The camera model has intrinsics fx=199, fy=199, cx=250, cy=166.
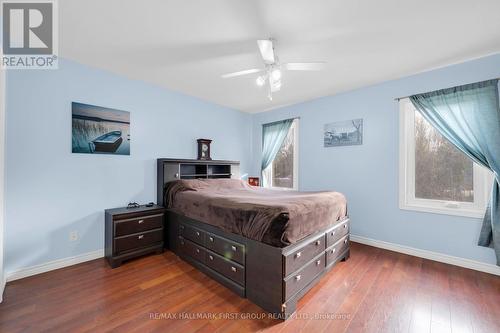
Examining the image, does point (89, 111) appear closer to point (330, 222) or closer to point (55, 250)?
point (55, 250)

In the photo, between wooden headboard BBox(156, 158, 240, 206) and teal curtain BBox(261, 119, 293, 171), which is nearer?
wooden headboard BBox(156, 158, 240, 206)

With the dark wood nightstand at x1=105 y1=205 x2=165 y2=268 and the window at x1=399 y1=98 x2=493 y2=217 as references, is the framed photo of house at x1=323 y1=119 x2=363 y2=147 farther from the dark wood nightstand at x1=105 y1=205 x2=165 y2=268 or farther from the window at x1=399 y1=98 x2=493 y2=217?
the dark wood nightstand at x1=105 y1=205 x2=165 y2=268

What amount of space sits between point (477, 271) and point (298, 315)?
248 cm

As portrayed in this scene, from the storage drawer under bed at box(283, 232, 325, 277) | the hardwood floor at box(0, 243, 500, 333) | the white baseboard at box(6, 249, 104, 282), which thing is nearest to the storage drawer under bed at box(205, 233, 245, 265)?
the hardwood floor at box(0, 243, 500, 333)

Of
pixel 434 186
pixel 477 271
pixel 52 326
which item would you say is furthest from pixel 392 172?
pixel 52 326

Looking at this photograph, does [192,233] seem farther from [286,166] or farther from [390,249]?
[390,249]

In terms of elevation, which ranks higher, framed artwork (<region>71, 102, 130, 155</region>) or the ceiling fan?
the ceiling fan

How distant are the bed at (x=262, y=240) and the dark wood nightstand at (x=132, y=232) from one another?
0.62 ft

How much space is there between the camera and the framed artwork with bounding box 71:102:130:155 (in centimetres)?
264

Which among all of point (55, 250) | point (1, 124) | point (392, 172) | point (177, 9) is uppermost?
point (177, 9)

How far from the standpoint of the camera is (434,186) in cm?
290

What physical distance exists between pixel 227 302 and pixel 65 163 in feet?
8.58

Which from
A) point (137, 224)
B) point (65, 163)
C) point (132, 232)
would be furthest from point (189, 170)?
point (65, 163)

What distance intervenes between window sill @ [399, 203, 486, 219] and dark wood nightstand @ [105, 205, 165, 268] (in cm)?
369
